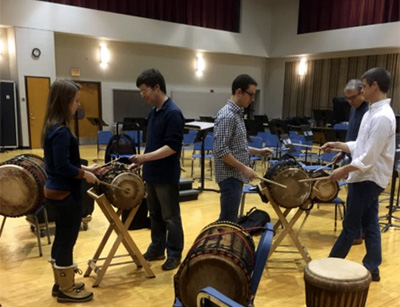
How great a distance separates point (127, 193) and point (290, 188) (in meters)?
1.36

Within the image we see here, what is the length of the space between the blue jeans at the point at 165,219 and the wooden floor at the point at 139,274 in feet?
0.56

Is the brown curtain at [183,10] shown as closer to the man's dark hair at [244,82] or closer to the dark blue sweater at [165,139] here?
the dark blue sweater at [165,139]

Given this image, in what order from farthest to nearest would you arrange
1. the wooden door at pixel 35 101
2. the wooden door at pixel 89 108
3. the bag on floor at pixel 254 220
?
the wooden door at pixel 89 108, the wooden door at pixel 35 101, the bag on floor at pixel 254 220

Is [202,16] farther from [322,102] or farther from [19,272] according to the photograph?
[19,272]

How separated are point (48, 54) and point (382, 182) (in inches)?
385

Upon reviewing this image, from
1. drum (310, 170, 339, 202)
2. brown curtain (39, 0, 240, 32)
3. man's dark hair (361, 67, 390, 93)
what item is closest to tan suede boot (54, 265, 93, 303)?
drum (310, 170, 339, 202)

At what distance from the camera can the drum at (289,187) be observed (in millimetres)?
3047

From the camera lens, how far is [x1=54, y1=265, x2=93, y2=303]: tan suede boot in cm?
262

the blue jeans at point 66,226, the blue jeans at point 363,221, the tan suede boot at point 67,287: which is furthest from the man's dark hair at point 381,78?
the tan suede boot at point 67,287

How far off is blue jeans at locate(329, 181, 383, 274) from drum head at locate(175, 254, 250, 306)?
1.41 meters

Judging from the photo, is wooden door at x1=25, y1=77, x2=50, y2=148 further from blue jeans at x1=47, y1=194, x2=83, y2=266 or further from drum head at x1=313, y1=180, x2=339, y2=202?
drum head at x1=313, y1=180, x2=339, y2=202

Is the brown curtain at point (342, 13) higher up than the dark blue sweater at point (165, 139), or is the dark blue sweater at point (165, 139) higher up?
the brown curtain at point (342, 13)

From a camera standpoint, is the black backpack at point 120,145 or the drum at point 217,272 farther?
the black backpack at point 120,145

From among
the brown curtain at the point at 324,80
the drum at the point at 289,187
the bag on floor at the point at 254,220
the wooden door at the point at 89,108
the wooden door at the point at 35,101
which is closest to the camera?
the drum at the point at 289,187
